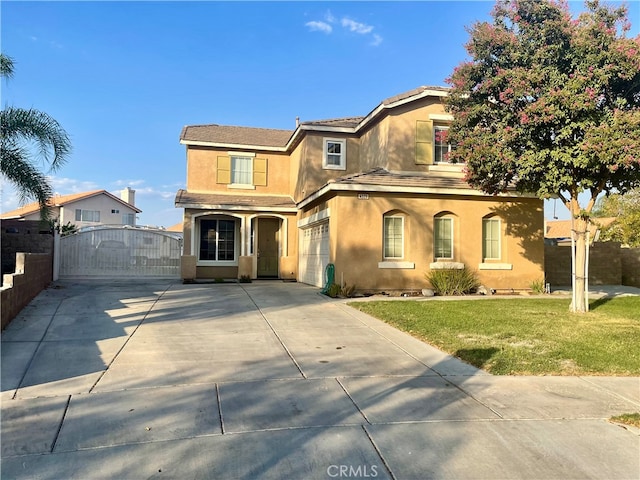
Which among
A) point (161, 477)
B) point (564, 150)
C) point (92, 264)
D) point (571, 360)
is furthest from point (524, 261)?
point (92, 264)

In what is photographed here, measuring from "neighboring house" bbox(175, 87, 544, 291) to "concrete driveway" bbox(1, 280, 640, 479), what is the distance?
21.2ft

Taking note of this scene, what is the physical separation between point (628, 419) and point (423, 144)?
1257cm

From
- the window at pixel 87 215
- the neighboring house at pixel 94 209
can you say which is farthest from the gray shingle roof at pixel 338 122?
the window at pixel 87 215

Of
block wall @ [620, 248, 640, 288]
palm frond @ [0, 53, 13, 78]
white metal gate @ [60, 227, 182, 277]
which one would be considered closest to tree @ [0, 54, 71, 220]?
palm frond @ [0, 53, 13, 78]

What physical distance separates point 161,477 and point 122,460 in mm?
465

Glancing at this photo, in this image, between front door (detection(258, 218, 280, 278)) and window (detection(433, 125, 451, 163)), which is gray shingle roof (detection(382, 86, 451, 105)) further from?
front door (detection(258, 218, 280, 278))

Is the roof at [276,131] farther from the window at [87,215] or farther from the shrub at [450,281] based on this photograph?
the window at [87,215]

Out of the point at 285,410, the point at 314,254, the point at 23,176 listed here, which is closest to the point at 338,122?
the point at 314,254

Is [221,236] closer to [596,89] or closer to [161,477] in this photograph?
[596,89]

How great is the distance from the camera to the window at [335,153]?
1925 centimetres

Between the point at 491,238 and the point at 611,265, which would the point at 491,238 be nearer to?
the point at 491,238

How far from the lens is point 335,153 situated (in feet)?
63.6

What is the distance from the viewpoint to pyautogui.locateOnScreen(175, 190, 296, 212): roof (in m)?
18.9

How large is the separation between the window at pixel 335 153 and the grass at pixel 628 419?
15483 millimetres
